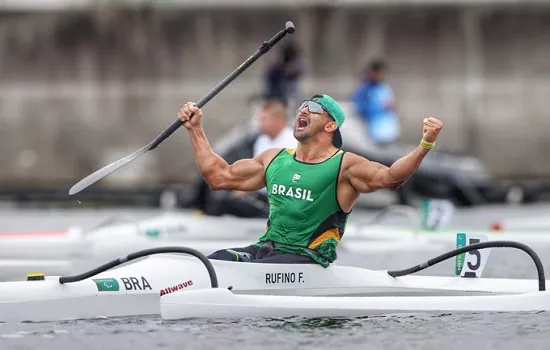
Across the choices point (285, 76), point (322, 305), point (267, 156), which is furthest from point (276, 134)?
point (285, 76)

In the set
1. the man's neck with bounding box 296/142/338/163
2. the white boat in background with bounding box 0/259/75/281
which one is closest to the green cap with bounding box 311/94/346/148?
the man's neck with bounding box 296/142/338/163

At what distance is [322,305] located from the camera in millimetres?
11234

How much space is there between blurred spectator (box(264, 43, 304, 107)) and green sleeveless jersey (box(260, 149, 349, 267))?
1238cm

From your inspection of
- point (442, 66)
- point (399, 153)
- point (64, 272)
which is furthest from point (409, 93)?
point (64, 272)

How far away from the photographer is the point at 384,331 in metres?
10.9

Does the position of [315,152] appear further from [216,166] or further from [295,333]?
[295,333]

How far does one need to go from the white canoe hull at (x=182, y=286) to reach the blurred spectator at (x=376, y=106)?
46.0 ft

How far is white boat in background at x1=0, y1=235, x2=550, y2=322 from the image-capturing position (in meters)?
11.1

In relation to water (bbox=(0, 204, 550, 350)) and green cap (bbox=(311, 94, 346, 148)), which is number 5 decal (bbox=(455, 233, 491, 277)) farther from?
green cap (bbox=(311, 94, 346, 148))

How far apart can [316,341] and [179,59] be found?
1879 cm

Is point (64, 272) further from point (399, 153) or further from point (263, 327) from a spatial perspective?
point (399, 153)

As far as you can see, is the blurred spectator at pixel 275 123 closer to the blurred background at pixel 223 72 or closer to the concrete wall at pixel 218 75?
the blurred background at pixel 223 72

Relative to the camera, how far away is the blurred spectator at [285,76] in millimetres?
24422

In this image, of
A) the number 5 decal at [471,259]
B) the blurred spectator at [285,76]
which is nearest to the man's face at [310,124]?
the number 5 decal at [471,259]
